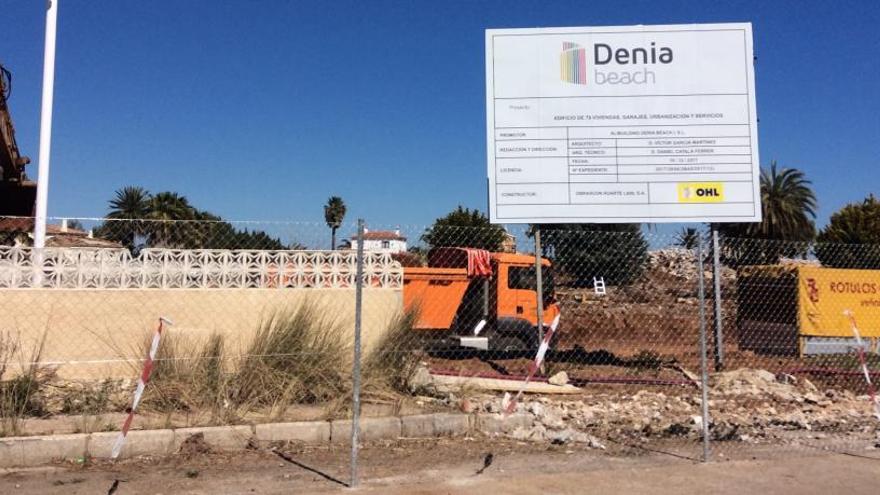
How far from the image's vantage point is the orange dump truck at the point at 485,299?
1345cm

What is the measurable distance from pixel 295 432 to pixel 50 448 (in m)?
2.22

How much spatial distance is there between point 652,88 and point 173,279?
7710 mm

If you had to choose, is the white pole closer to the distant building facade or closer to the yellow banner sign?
the distant building facade

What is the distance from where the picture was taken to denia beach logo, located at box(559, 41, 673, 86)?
10414 mm

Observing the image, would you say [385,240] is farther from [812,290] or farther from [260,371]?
[812,290]

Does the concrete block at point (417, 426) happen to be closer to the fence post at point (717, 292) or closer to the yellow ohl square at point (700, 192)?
the yellow ohl square at point (700, 192)

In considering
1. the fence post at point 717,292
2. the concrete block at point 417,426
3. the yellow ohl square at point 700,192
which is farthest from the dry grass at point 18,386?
the fence post at point 717,292

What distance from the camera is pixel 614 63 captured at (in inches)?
412

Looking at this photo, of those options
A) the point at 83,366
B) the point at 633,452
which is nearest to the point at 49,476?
the point at 83,366

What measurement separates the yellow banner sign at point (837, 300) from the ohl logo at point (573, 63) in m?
8.24

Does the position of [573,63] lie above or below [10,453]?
above

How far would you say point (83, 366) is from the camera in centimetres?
868

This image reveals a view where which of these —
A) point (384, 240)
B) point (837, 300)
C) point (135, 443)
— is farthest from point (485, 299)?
point (135, 443)

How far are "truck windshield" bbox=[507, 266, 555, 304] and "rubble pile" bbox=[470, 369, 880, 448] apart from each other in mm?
3882
